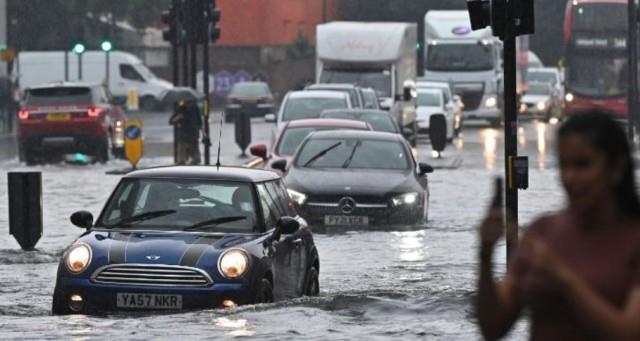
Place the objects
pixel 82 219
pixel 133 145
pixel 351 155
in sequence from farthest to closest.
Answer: pixel 133 145, pixel 351 155, pixel 82 219

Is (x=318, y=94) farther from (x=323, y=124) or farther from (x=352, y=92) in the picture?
(x=323, y=124)

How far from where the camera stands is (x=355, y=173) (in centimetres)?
2325

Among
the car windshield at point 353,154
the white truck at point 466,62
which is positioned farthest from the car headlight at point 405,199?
the white truck at point 466,62

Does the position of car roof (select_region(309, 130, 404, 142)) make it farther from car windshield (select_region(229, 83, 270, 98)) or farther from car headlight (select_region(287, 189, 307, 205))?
car windshield (select_region(229, 83, 270, 98))

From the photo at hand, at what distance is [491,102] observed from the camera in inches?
2515

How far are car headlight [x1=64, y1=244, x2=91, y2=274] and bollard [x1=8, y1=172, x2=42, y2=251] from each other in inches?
272

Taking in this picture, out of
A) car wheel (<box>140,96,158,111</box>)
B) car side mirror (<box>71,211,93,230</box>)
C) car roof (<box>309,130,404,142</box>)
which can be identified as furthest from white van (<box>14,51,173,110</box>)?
car side mirror (<box>71,211,93,230</box>)

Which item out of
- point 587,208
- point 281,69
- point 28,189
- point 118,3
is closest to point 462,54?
point 118,3

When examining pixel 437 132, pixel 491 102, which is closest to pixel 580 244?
pixel 437 132

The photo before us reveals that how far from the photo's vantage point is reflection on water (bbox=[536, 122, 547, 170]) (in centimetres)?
4178

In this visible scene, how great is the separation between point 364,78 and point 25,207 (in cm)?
3317

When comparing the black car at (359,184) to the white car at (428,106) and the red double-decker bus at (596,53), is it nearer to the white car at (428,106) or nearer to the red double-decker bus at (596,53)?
the white car at (428,106)

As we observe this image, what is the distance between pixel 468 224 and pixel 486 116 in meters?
39.3

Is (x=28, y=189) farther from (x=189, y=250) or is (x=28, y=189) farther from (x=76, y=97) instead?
(x=76, y=97)
